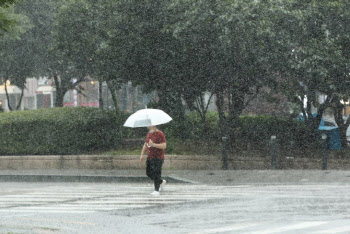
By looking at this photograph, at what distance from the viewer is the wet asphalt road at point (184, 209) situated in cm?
948

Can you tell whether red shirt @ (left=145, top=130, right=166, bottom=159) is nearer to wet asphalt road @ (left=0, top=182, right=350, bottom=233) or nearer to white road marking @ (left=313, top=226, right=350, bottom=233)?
wet asphalt road @ (left=0, top=182, right=350, bottom=233)

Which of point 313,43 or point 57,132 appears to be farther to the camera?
point 57,132

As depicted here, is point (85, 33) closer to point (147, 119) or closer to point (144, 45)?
point (144, 45)

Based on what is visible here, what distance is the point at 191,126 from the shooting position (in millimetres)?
24875

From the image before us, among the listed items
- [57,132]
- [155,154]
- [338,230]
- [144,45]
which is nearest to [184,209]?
[155,154]

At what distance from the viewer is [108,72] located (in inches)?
917

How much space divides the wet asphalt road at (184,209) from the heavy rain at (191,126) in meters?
0.07

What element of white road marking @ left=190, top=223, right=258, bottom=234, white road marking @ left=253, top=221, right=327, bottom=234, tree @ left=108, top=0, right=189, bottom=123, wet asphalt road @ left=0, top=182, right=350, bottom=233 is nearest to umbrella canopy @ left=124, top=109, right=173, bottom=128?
wet asphalt road @ left=0, top=182, right=350, bottom=233

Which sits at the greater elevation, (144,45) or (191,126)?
(144,45)

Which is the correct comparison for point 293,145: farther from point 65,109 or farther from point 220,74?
point 65,109

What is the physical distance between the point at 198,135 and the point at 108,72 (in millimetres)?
4128

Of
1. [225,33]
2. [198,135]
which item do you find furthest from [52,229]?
[198,135]

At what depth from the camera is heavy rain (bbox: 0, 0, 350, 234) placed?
47.9ft

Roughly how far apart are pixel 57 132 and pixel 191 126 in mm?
4666
